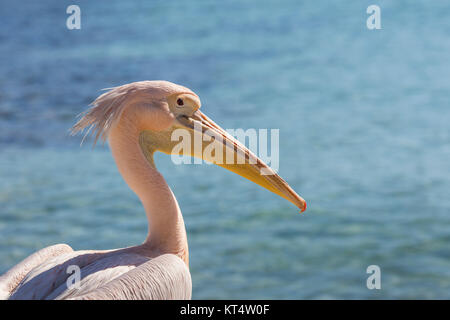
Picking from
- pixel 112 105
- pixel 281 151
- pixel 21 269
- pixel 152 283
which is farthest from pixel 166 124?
pixel 281 151

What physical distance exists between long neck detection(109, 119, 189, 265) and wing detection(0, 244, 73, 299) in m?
0.50

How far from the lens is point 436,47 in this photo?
13703mm

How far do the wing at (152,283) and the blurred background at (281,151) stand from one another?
3060mm

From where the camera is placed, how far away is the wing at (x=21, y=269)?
3.02 metres

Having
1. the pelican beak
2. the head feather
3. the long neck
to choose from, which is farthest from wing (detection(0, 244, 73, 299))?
the pelican beak

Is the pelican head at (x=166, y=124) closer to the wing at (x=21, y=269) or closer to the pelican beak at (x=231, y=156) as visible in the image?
the pelican beak at (x=231, y=156)

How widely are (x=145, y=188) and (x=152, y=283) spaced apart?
1.92ft

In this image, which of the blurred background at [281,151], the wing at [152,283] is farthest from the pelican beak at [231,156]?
the blurred background at [281,151]

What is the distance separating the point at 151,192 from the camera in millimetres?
3203

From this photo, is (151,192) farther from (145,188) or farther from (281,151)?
(281,151)

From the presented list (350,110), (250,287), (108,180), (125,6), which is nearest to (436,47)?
(350,110)

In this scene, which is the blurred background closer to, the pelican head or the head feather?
the pelican head

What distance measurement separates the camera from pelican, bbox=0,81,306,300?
2.87 metres

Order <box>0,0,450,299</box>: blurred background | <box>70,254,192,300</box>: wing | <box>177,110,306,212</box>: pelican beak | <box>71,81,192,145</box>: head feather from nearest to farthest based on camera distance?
1. <box>70,254,192,300</box>: wing
2. <box>71,81,192,145</box>: head feather
3. <box>177,110,306,212</box>: pelican beak
4. <box>0,0,450,299</box>: blurred background
